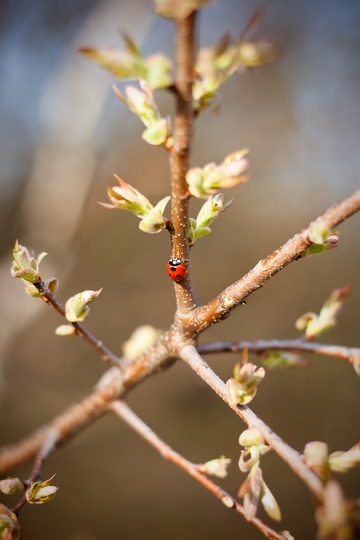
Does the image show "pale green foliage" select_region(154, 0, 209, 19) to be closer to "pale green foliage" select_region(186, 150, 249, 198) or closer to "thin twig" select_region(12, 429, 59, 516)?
"pale green foliage" select_region(186, 150, 249, 198)

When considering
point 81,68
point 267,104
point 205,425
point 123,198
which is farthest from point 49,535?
point 267,104

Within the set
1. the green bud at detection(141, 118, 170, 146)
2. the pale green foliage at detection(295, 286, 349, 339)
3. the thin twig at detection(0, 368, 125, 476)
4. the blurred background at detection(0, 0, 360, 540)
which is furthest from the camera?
the blurred background at detection(0, 0, 360, 540)

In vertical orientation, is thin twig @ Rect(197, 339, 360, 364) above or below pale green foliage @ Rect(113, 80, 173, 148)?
below

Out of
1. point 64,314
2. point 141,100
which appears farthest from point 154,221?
point 64,314

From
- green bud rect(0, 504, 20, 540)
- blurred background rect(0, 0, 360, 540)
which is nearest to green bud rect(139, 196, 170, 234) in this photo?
green bud rect(0, 504, 20, 540)

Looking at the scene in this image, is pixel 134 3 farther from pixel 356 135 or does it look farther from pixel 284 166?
pixel 356 135

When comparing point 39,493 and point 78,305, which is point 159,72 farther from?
point 39,493

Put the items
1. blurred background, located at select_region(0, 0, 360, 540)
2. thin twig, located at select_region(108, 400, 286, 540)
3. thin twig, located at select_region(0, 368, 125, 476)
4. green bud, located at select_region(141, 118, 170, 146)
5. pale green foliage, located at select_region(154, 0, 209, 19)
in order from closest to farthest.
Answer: pale green foliage, located at select_region(154, 0, 209, 19) → green bud, located at select_region(141, 118, 170, 146) → thin twig, located at select_region(108, 400, 286, 540) → thin twig, located at select_region(0, 368, 125, 476) → blurred background, located at select_region(0, 0, 360, 540)
